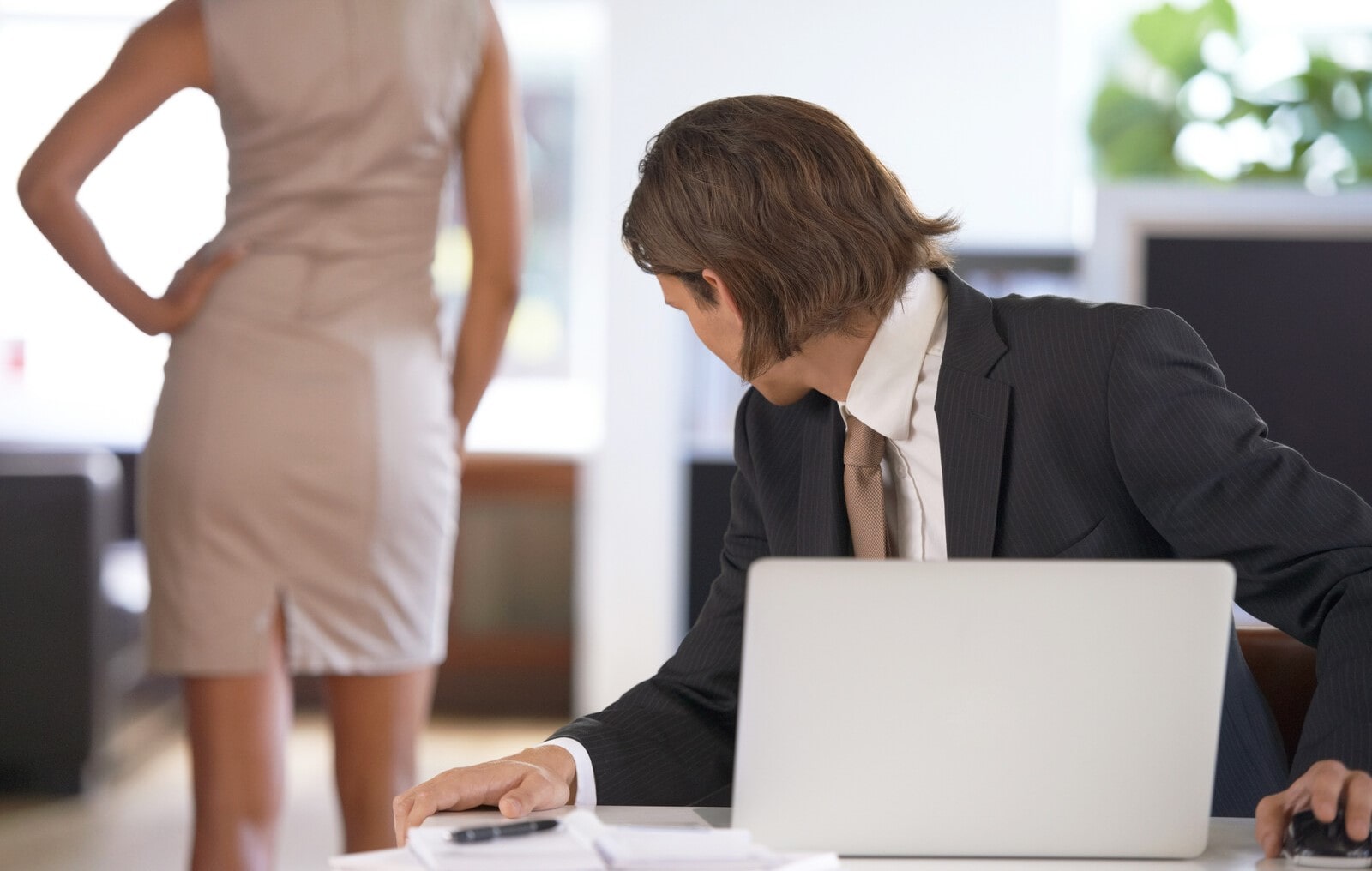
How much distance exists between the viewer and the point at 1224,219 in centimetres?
290

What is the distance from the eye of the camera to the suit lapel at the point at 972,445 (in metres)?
1.33

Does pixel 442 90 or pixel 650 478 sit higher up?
pixel 442 90

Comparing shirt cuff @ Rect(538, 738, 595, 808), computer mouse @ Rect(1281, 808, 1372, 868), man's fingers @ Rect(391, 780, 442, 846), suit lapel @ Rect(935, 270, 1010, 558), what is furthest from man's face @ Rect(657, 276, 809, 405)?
computer mouse @ Rect(1281, 808, 1372, 868)

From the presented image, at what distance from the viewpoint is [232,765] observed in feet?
5.66

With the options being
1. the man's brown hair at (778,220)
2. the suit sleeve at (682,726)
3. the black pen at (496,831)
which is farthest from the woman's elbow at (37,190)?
the black pen at (496,831)

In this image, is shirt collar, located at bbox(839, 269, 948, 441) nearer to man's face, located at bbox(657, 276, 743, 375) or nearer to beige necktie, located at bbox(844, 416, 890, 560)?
beige necktie, located at bbox(844, 416, 890, 560)

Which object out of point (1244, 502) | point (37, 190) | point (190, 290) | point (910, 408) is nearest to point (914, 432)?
point (910, 408)

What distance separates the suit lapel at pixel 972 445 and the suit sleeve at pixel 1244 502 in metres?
0.10

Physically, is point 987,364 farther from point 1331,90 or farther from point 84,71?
point 84,71

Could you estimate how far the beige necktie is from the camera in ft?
4.63

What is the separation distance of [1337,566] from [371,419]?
1.07 metres

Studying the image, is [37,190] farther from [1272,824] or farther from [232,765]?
[1272,824]

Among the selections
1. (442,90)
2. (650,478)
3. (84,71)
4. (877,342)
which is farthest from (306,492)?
(84,71)

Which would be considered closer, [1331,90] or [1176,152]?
[1331,90]
